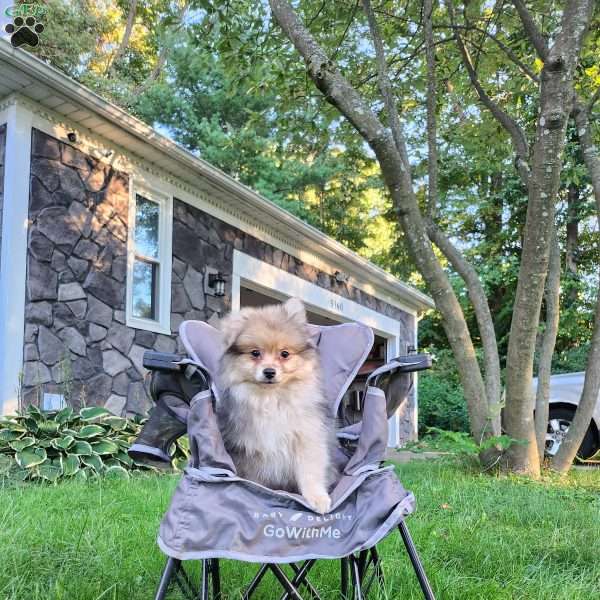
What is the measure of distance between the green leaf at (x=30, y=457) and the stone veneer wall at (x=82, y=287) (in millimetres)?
894

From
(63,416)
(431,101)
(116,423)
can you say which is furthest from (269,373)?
(431,101)

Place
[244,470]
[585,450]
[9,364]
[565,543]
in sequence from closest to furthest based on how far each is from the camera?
[244,470] → [565,543] → [9,364] → [585,450]

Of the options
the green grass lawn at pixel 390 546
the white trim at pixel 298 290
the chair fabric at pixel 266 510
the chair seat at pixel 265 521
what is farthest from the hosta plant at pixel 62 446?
the white trim at pixel 298 290

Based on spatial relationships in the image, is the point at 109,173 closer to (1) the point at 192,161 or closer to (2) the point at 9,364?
(1) the point at 192,161

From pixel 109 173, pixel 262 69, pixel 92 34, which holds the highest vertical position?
pixel 92 34

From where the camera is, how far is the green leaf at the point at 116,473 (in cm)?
467

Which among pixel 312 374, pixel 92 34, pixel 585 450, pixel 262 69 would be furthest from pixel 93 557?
pixel 92 34

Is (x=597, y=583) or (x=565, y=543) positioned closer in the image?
(x=597, y=583)

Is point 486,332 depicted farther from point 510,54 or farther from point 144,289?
point 144,289

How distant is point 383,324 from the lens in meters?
12.7

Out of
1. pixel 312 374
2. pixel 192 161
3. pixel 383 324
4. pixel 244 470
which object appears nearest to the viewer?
pixel 244 470

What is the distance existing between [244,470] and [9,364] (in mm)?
3995

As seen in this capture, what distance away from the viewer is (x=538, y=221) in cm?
461

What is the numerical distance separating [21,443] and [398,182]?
3.62m
